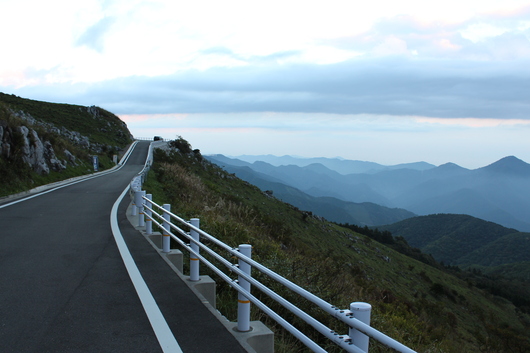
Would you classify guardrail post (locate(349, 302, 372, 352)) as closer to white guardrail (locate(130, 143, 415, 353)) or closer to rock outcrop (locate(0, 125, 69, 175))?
white guardrail (locate(130, 143, 415, 353))

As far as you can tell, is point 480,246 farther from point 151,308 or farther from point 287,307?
point 287,307

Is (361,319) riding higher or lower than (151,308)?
higher

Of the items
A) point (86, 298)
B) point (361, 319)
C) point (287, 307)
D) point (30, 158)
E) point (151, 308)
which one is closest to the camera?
point (361, 319)

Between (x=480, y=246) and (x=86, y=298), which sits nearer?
(x=86, y=298)

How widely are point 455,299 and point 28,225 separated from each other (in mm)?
45162

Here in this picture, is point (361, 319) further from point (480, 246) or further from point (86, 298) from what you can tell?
point (480, 246)

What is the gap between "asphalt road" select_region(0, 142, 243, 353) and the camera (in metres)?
4.00

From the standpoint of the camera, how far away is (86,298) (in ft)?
17.3

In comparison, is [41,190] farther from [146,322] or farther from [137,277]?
[146,322]

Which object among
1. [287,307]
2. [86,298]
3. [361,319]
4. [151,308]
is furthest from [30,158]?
[361,319]

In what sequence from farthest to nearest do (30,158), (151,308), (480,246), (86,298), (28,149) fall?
(480,246)
(30,158)
(28,149)
(86,298)
(151,308)

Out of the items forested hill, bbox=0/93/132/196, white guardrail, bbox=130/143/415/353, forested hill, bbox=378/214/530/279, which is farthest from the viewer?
forested hill, bbox=378/214/530/279

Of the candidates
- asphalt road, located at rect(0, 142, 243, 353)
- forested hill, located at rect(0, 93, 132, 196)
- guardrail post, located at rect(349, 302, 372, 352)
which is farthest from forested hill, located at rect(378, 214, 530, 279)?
guardrail post, located at rect(349, 302, 372, 352)

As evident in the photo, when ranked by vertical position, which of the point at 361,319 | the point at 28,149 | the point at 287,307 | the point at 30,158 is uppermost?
the point at 28,149
